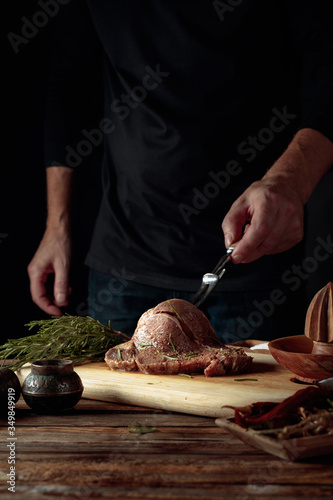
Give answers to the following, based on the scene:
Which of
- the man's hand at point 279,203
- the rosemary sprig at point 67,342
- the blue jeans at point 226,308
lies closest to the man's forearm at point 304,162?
the man's hand at point 279,203

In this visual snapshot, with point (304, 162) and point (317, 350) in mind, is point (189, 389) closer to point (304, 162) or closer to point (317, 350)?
point (317, 350)

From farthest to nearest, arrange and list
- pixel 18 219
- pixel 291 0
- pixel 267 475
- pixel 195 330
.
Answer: pixel 18 219 < pixel 291 0 < pixel 195 330 < pixel 267 475

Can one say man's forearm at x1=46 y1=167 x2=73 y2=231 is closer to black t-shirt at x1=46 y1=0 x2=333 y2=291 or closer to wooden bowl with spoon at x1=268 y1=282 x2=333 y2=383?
black t-shirt at x1=46 y1=0 x2=333 y2=291

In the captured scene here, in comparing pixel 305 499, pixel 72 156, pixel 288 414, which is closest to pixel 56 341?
pixel 288 414

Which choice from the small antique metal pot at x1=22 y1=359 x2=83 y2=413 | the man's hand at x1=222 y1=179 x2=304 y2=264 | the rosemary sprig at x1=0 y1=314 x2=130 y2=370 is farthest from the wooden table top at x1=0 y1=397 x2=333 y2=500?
the man's hand at x1=222 y1=179 x2=304 y2=264

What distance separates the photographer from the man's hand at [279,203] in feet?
7.64

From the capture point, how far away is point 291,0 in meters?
2.81

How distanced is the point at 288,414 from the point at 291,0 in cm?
219

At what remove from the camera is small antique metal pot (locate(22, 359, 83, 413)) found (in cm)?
160

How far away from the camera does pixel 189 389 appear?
5.74 ft

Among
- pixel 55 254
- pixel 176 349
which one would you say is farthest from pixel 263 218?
pixel 55 254

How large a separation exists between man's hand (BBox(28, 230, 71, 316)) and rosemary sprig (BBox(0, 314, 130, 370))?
0.88 m

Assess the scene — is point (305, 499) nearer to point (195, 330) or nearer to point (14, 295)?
point (195, 330)

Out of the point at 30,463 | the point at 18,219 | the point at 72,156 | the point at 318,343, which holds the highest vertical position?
the point at 72,156
